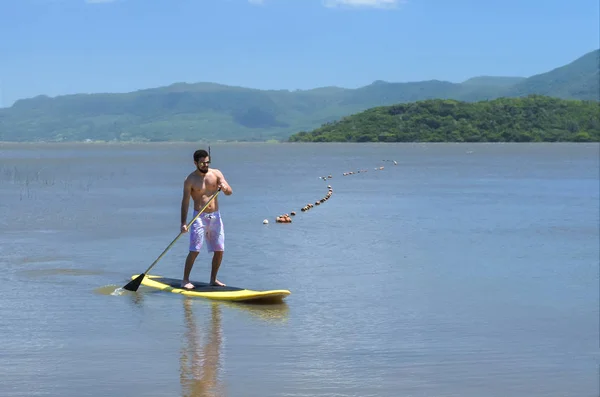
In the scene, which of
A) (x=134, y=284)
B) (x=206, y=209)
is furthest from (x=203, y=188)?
(x=134, y=284)

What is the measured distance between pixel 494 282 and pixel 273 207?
1891 cm

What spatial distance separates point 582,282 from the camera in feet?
56.8

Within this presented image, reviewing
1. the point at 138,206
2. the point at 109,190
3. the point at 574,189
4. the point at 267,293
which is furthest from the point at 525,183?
the point at 267,293

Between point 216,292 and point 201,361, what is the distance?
163 inches

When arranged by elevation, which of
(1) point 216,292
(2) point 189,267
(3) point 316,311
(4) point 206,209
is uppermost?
(4) point 206,209

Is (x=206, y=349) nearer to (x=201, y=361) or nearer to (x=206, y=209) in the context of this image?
(x=201, y=361)

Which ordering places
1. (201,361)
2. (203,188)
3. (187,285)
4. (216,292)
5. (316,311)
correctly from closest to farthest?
1. (201,361)
2. (316,311)
3. (216,292)
4. (203,188)
5. (187,285)

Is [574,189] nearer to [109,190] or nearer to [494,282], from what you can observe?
[109,190]

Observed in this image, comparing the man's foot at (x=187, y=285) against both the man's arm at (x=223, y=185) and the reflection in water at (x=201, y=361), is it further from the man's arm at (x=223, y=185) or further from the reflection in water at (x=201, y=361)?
the reflection in water at (x=201, y=361)

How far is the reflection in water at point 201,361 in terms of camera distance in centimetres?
986

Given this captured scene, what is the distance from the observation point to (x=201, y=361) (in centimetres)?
1103

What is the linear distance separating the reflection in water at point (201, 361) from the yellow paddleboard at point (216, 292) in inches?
38.8

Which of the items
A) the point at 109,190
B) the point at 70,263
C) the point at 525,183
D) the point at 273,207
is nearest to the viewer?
the point at 70,263

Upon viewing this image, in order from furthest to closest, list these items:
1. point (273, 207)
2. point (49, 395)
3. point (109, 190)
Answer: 1. point (109, 190)
2. point (273, 207)
3. point (49, 395)
